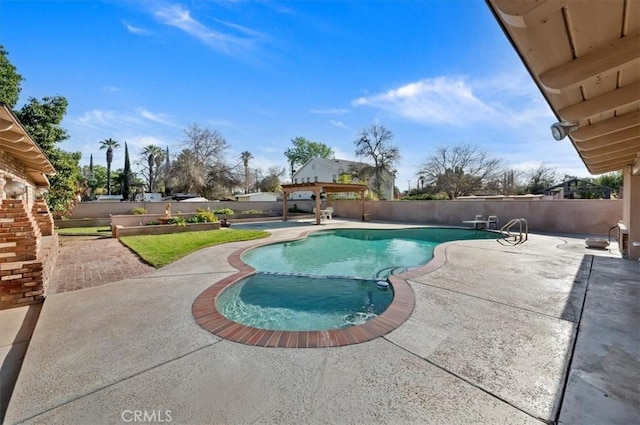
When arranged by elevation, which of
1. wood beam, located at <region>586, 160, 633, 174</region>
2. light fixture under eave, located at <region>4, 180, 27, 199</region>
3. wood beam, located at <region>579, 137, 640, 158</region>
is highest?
wood beam, located at <region>579, 137, 640, 158</region>

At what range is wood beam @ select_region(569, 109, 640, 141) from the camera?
9.72 ft

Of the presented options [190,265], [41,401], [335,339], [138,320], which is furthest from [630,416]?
[190,265]

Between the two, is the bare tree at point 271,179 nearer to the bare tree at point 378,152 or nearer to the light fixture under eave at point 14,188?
the bare tree at point 378,152

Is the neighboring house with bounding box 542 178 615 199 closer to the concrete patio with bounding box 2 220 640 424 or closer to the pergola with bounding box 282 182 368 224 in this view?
the pergola with bounding box 282 182 368 224

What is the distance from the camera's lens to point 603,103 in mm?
2389

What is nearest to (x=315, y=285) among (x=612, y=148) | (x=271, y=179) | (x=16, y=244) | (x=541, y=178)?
(x=16, y=244)

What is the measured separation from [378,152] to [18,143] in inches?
1166

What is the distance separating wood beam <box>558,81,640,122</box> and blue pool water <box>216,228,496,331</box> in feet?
11.1

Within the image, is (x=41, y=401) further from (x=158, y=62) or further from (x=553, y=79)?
(x=158, y=62)

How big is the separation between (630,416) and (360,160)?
103 ft

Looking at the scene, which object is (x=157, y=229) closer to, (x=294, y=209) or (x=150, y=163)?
(x=294, y=209)

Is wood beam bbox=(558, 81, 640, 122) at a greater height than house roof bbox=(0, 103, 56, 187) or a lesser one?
lesser

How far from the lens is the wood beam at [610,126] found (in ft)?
9.72

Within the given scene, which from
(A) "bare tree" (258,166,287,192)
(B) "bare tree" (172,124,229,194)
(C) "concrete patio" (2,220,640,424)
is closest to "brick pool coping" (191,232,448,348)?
(C) "concrete patio" (2,220,640,424)
